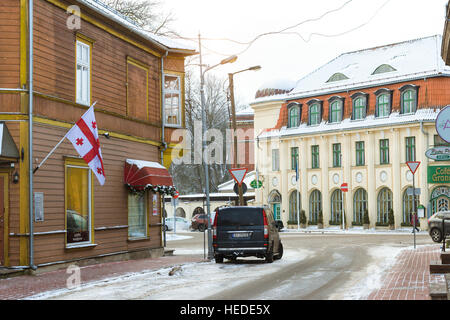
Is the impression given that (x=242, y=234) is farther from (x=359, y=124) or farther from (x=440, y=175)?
(x=359, y=124)

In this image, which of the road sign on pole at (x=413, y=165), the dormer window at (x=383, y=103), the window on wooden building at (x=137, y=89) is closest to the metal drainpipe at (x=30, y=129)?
the window on wooden building at (x=137, y=89)

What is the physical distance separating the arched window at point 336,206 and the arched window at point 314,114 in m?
5.67

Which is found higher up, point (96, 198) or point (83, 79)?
point (83, 79)

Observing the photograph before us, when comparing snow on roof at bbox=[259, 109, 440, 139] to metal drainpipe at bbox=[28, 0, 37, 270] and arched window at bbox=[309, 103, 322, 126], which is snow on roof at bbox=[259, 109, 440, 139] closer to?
arched window at bbox=[309, 103, 322, 126]

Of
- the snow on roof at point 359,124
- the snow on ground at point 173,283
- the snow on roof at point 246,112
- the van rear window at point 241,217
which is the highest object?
the snow on roof at point 246,112

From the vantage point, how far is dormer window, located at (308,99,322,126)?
179ft

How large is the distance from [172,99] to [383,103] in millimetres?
28060

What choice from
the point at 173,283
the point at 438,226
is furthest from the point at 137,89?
the point at 438,226

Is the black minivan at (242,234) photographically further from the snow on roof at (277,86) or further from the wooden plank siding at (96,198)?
the snow on roof at (277,86)

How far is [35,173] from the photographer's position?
17031 mm

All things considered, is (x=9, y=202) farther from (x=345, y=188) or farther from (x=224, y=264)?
(x=345, y=188)

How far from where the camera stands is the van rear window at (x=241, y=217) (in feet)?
67.7

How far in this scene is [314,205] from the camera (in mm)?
54969
